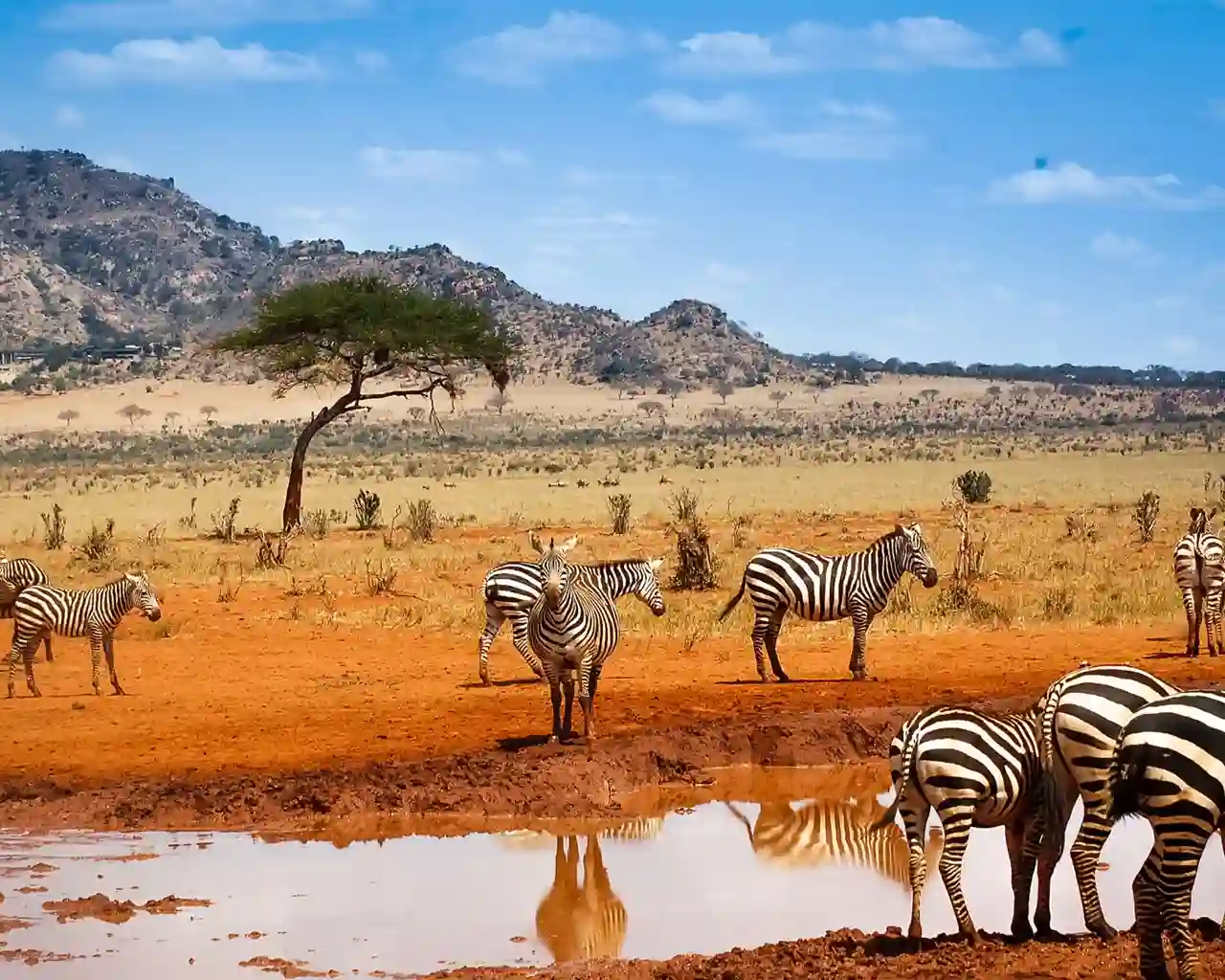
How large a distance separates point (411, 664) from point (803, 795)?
22.1ft

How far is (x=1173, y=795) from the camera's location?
7.28 metres

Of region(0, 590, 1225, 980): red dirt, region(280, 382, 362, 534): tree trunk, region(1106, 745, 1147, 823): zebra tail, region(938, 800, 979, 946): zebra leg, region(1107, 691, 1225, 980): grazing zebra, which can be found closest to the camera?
region(1107, 691, 1225, 980): grazing zebra

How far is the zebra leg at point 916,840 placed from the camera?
8.59 meters

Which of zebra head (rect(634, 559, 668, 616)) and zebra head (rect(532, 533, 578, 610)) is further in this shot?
→ zebra head (rect(634, 559, 668, 616))

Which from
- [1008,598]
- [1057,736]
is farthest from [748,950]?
[1008,598]

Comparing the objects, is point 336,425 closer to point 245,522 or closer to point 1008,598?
point 245,522

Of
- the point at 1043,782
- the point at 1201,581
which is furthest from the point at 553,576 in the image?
the point at 1201,581

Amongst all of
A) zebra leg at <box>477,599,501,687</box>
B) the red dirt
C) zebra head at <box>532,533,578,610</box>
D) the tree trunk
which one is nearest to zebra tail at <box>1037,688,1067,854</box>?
the red dirt

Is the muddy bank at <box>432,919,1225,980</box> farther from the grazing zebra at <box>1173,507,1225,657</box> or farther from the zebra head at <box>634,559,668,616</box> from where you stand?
the grazing zebra at <box>1173,507,1225,657</box>

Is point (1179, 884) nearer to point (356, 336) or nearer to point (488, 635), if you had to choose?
point (488, 635)

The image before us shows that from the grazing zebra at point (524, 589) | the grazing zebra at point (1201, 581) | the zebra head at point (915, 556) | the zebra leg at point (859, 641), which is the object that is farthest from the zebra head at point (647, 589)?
the grazing zebra at point (1201, 581)

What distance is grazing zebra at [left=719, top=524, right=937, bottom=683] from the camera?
17016mm

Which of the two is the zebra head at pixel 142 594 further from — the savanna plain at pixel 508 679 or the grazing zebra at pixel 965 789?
the grazing zebra at pixel 965 789

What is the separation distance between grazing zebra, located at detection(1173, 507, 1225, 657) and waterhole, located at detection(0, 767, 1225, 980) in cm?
651
